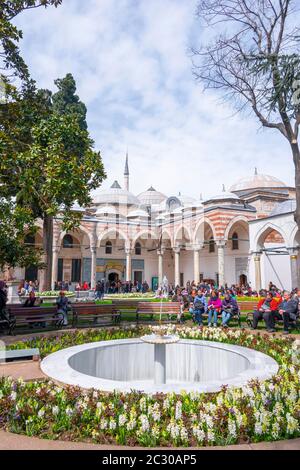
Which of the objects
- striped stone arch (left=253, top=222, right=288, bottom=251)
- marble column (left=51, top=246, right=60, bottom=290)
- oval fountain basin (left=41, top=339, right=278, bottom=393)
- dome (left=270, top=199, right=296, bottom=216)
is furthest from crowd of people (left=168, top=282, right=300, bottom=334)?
marble column (left=51, top=246, right=60, bottom=290)

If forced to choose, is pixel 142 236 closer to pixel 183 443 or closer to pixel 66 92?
pixel 66 92

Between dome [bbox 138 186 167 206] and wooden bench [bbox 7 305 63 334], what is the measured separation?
29.6 meters

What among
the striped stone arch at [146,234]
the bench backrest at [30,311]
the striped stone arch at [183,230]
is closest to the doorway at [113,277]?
the striped stone arch at [146,234]

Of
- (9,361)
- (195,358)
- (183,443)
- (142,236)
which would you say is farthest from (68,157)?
(142,236)

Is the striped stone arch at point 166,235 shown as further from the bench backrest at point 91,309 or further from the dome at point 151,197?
the bench backrest at point 91,309

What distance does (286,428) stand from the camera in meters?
2.84

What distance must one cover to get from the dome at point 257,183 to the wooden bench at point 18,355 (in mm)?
28509

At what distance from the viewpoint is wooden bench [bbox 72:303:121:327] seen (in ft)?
30.5

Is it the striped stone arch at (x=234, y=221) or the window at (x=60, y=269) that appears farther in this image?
the window at (x=60, y=269)

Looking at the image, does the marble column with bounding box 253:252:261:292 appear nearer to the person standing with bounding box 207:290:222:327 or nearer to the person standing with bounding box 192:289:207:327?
the person standing with bounding box 192:289:207:327

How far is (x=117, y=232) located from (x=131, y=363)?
21.0m

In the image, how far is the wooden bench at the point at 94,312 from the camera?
9.30 metres

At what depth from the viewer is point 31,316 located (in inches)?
332

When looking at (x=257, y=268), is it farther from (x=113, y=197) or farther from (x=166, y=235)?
(x=113, y=197)
